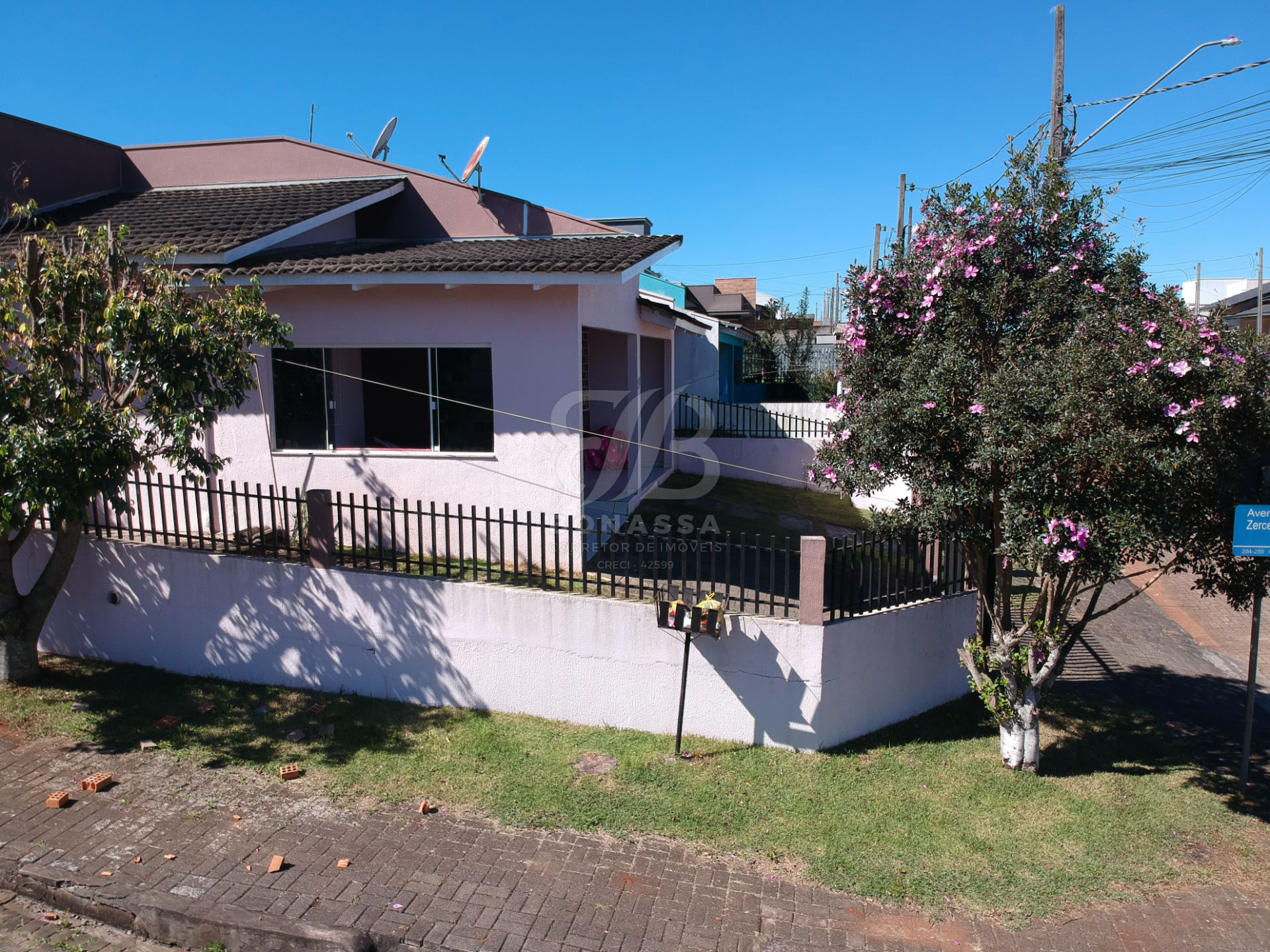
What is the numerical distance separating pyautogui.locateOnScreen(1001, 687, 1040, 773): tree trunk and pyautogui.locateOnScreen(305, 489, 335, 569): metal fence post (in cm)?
588

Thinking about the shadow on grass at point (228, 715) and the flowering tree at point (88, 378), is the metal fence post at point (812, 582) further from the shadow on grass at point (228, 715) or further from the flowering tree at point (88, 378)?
the flowering tree at point (88, 378)

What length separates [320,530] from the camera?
7191 millimetres

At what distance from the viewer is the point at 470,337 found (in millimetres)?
8734

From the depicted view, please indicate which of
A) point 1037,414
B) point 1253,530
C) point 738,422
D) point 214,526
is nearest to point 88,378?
point 214,526

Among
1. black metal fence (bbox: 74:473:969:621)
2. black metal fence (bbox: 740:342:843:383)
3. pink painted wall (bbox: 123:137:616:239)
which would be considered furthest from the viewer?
→ black metal fence (bbox: 740:342:843:383)

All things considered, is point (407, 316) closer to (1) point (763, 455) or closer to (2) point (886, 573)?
(2) point (886, 573)

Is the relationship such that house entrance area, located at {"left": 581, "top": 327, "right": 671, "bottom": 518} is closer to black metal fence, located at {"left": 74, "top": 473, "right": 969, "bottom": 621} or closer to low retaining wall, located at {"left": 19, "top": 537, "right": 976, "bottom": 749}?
black metal fence, located at {"left": 74, "top": 473, "right": 969, "bottom": 621}

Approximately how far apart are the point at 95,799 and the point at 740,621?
485 cm

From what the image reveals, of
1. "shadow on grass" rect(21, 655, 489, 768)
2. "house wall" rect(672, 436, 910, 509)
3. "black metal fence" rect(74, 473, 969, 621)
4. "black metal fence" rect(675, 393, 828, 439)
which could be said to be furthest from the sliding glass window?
"black metal fence" rect(675, 393, 828, 439)

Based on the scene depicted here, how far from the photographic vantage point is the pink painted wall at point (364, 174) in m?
10.7

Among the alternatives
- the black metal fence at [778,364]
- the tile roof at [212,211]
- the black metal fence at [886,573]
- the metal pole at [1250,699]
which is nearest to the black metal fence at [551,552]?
the black metal fence at [886,573]

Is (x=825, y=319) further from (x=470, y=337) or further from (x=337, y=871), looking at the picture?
(x=337, y=871)

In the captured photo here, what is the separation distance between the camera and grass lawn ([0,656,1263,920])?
Result: 5250 mm

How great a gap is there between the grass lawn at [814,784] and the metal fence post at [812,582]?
117cm
